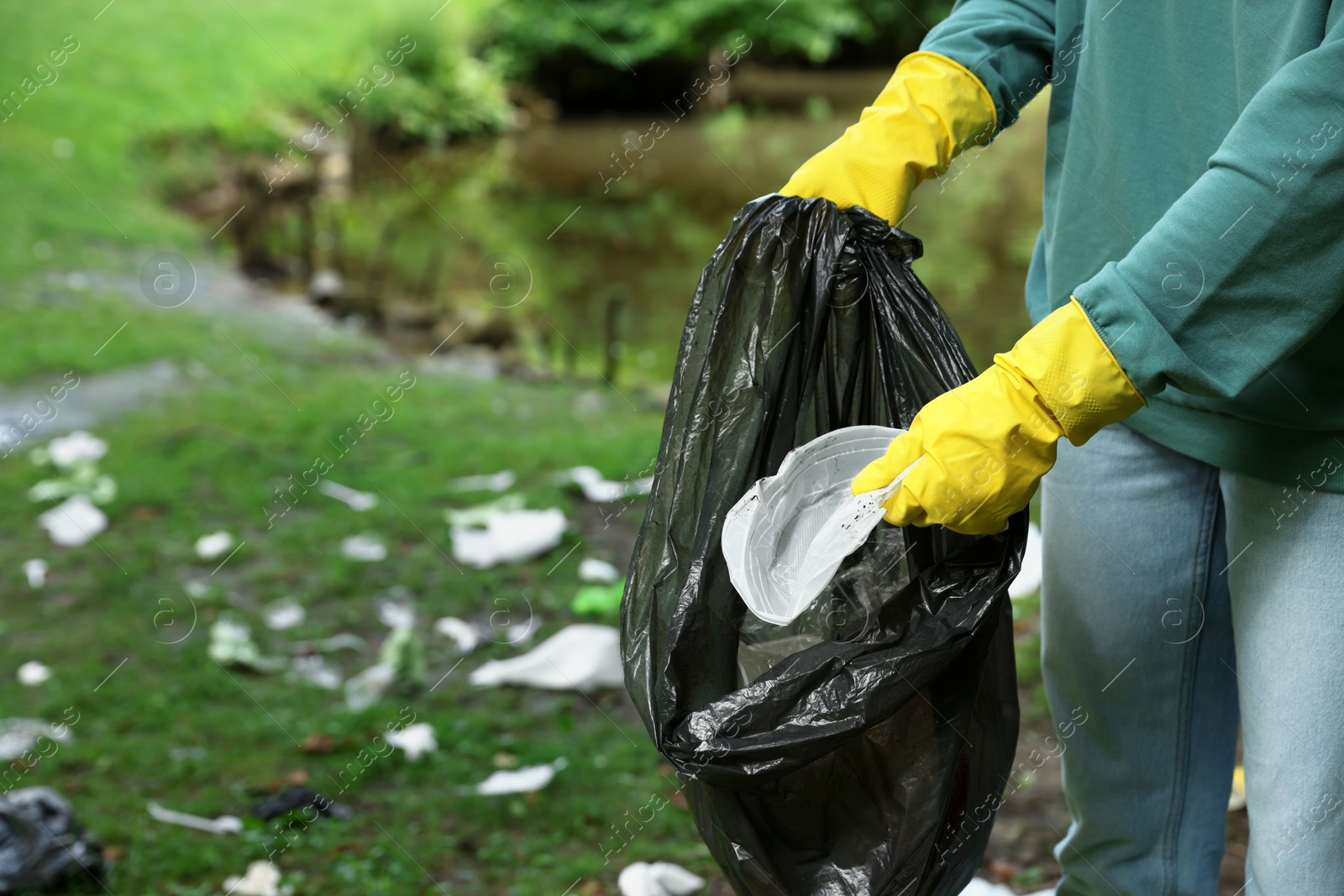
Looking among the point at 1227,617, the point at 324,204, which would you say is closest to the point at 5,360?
the point at 1227,617

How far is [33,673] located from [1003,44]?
9.26 ft

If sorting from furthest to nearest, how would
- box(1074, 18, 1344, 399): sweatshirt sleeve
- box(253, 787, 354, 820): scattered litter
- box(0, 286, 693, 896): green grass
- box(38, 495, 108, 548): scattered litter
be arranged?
box(38, 495, 108, 548): scattered litter, box(253, 787, 354, 820): scattered litter, box(0, 286, 693, 896): green grass, box(1074, 18, 1344, 399): sweatshirt sleeve

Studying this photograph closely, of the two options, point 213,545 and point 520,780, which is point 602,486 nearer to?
point 213,545

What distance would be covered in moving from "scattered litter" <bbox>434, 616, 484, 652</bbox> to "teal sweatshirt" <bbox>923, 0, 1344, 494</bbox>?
6.46 feet

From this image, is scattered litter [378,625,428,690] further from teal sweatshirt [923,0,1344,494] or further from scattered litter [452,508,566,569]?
teal sweatshirt [923,0,1344,494]

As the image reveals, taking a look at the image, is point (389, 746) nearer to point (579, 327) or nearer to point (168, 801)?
point (168, 801)

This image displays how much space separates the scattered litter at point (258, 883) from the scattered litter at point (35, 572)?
1.69 m

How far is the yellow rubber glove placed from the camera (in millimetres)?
1521

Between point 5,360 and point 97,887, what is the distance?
3.73 meters

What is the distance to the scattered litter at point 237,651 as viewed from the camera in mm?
3086

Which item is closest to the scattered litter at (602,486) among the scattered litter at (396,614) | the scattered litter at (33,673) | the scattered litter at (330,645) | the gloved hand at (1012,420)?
the scattered litter at (396,614)

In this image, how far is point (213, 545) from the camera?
368 cm

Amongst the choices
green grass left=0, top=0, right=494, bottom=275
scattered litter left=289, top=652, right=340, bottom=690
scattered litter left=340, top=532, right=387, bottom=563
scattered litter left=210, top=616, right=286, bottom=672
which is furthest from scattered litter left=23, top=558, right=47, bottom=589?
green grass left=0, top=0, right=494, bottom=275

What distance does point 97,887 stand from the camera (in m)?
2.24
